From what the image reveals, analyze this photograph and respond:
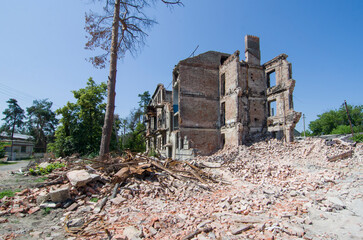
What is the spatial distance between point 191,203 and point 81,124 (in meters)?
20.8

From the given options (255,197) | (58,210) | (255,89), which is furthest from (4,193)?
(255,89)

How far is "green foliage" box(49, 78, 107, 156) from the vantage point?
21484 millimetres

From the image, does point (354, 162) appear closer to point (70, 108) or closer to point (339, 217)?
point (339, 217)

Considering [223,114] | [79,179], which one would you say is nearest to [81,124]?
[223,114]

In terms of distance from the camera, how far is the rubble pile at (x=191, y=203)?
4023 millimetres

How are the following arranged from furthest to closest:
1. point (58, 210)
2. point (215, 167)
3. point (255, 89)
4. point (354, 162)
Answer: point (255, 89) < point (215, 167) < point (354, 162) < point (58, 210)

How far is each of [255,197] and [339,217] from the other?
202 centimetres

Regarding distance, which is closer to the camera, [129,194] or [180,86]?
[129,194]

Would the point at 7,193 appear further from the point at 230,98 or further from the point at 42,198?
the point at 230,98

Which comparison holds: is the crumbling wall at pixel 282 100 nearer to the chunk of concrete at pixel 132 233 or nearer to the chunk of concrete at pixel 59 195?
the chunk of concrete at pixel 132 233

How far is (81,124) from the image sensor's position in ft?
73.7

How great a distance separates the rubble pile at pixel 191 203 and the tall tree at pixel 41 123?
4333cm

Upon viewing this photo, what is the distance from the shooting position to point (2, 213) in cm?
455

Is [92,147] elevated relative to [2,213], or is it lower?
elevated
